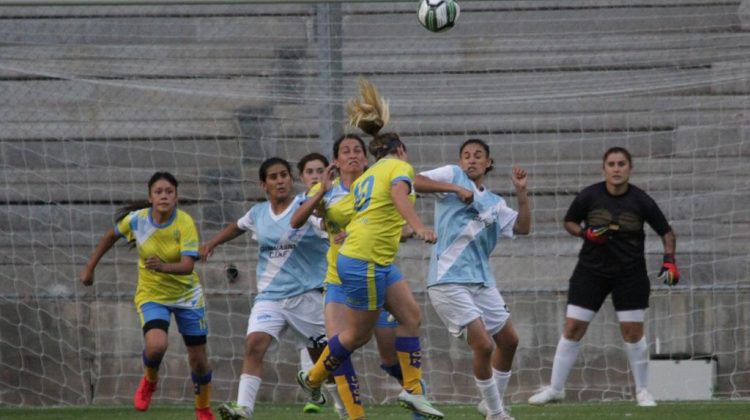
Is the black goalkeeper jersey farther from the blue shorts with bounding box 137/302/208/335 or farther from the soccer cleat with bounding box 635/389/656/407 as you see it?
the blue shorts with bounding box 137/302/208/335

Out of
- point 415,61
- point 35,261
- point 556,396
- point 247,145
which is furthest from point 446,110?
point 35,261

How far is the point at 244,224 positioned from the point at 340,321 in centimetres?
171

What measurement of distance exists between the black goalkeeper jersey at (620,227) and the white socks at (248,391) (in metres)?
2.79

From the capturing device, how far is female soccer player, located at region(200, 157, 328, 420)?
8828 mm

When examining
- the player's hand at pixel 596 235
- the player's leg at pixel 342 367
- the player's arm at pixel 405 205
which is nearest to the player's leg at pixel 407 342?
the player's leg at pixel 342 367

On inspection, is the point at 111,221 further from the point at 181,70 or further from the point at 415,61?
the point at 415,61

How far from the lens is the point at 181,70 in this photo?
12.0m

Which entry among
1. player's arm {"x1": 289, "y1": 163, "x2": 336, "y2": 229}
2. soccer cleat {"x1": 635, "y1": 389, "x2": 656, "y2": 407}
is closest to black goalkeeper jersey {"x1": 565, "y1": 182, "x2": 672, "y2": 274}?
soccer cleat {"x1": 635, "y1": 389, "x2": 656, "y2": 407}

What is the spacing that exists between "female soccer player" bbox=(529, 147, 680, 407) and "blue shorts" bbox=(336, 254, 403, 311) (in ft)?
9.27

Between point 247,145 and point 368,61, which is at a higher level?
point 368,61

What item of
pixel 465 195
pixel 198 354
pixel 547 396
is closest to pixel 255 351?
pixel 198 354

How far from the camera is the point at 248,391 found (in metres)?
8.23

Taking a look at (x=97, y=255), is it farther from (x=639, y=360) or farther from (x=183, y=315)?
(x=639, y=360)

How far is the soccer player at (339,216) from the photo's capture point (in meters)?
7.57
